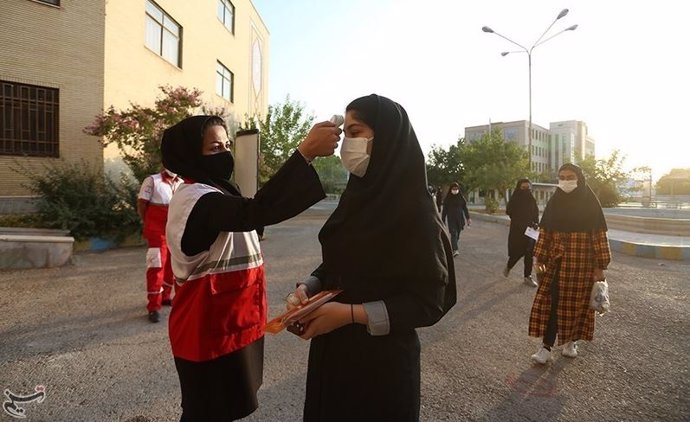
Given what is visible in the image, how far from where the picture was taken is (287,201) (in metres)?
1.44

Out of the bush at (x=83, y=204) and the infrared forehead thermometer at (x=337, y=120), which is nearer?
the infrared forehead thermometer at (x=337, y=120)

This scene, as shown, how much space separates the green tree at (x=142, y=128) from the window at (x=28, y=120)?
110 centimetres

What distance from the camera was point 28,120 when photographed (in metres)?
10.1

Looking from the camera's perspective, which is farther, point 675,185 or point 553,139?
point 553,139

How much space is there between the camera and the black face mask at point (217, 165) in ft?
6.35

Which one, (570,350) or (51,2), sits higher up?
(51,2)

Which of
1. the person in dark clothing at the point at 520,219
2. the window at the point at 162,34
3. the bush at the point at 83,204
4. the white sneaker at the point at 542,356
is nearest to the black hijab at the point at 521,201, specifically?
the person in dark clothing at the point at 520,219

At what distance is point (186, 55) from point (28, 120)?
7.25 m

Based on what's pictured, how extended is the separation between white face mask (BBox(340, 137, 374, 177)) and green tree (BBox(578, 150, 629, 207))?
1214 inches

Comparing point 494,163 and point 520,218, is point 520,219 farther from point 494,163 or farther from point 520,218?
point 494,163

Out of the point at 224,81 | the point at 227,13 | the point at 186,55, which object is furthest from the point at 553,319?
the point at 227,13

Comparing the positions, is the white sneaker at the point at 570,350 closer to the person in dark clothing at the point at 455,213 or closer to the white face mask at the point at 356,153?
the white face mask at the point at 356,153

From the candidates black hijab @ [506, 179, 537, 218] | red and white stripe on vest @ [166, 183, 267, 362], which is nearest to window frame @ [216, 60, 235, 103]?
black hijab @ [506, 179, 537, 218]

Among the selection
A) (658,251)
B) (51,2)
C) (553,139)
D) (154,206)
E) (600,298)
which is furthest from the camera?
(553,139)
